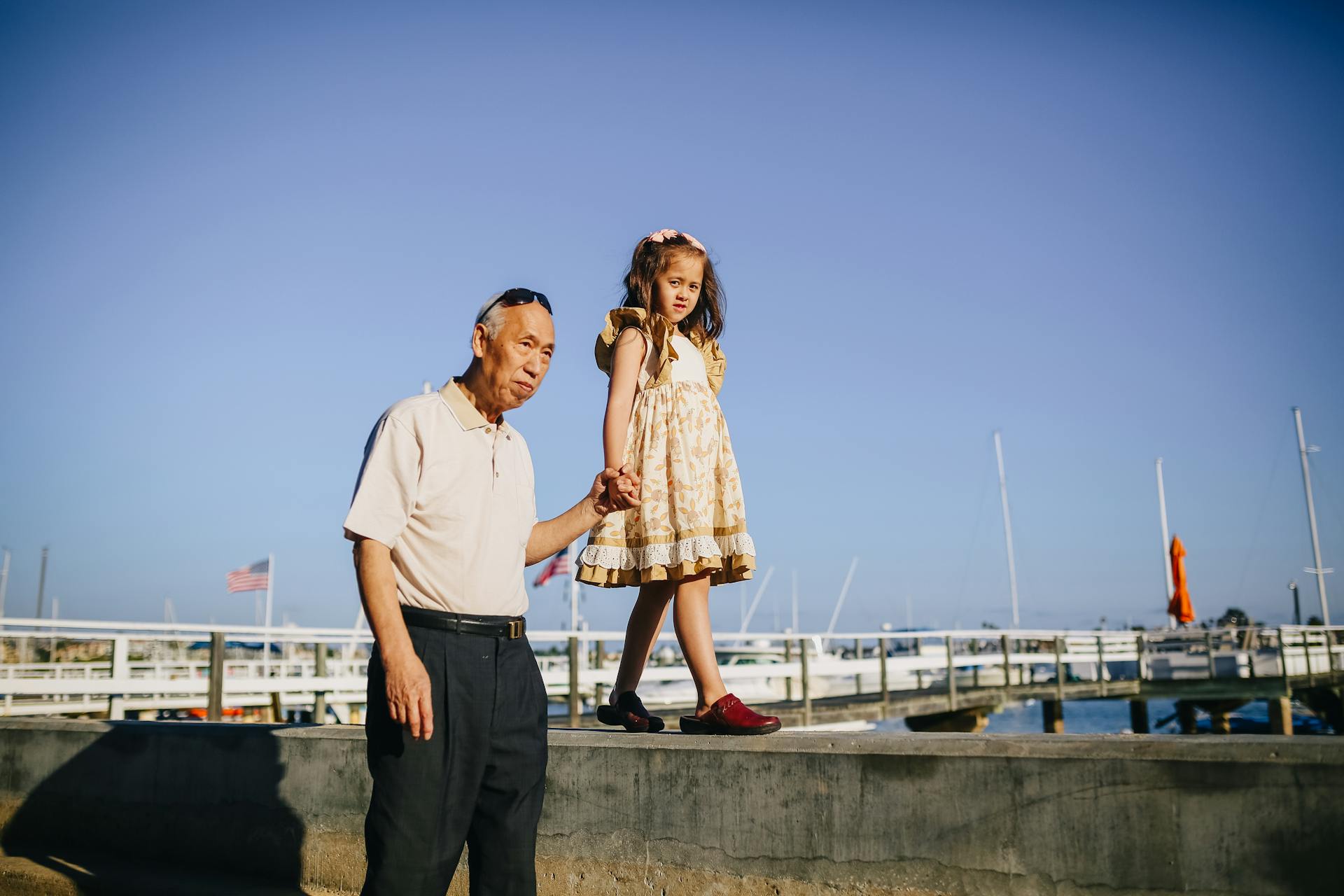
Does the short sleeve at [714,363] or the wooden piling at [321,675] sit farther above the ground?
the short sleeve at [714,363]

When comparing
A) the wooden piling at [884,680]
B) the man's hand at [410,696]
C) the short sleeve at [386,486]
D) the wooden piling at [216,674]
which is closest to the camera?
the man's hand at [410,696]

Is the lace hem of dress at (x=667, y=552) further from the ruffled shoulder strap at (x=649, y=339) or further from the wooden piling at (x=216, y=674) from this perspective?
the wooden piling at (x=216, y=674)

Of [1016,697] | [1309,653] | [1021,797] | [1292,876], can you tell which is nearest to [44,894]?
[1021,797]

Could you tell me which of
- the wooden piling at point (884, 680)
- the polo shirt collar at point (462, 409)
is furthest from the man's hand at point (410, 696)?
the wooden piling at point (884, 680)

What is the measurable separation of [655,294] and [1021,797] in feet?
6.99

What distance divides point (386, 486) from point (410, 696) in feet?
1.64

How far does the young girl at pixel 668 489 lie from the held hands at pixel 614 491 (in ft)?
1.57

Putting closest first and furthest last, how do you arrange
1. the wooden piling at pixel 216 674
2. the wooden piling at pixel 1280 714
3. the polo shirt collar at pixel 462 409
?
1. the polo shirt collar at pixel 462 409
2. the wooden piling at pixel 216 674
3. the wooden piling at pixel 1280 714

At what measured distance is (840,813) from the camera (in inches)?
117

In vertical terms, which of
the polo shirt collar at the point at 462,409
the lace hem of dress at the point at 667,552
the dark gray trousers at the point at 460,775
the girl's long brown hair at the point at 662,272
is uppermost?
the girl's long brown hair at the point at 662,272

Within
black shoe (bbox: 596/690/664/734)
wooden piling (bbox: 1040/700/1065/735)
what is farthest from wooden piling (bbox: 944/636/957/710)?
black shoe (bbox: 596/690/664/734)

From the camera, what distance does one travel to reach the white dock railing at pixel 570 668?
37.6 feet

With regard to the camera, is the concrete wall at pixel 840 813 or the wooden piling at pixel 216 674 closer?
the concrete wall at pixel 840 813

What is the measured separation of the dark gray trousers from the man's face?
59 centimetres
